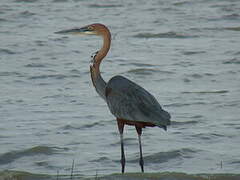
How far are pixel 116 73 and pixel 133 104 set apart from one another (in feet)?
20.7

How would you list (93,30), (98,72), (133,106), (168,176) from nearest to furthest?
(168,176) < (133,106) < (98,72) < (93,30)

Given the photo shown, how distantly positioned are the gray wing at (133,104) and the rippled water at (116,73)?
2.84 feet

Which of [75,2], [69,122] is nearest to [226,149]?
[69,122]

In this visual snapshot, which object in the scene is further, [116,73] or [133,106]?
[116,73]

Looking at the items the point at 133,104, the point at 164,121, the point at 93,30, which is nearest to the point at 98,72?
the point at 93,30

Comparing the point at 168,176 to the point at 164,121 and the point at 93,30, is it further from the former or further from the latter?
A: the point at 93,30

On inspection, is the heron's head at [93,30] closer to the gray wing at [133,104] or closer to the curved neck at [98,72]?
the curved neck at [98,72]

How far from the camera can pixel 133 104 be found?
8.38 meters

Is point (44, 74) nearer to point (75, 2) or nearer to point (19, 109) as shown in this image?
point (19, 109)

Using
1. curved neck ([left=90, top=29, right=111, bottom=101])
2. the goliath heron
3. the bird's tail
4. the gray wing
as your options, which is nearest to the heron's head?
curved neck ([left=90, top=29, right=111, bottom=101])

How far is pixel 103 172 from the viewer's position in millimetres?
8977

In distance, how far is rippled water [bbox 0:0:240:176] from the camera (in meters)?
9.69

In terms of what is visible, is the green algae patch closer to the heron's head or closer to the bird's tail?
the bird's tail

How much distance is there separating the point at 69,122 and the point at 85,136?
74cm
